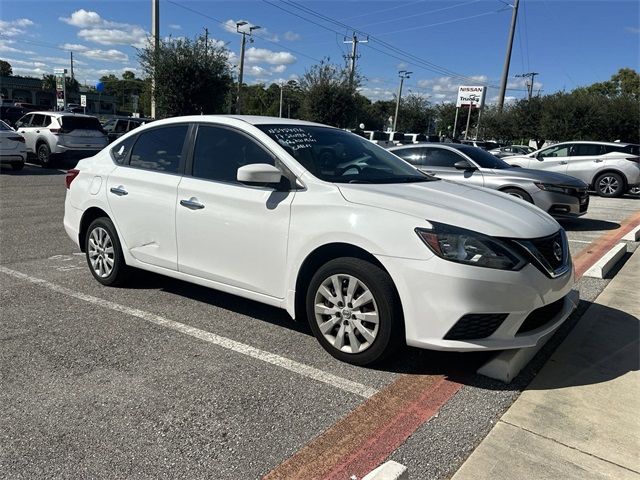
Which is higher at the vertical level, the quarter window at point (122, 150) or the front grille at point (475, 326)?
the quarter window at point (122, 150)

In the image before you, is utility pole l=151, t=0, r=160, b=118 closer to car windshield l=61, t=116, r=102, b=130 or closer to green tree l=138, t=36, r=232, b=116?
green tree l=138, t=36, r=232, b=116

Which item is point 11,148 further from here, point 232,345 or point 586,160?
point 586,160

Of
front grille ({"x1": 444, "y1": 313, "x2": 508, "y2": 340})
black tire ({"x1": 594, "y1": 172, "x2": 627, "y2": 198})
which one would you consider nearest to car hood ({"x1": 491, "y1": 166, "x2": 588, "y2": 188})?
front grille ({"x1": 444, "y1": 313, "x2": 508, "y2": 340})

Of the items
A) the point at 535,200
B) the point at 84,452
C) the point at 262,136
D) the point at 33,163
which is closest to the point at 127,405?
the point at 84,452

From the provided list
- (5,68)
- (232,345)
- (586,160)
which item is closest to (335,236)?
(232,345)

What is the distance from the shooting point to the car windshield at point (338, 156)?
3.93m

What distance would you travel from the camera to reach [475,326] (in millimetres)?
3178

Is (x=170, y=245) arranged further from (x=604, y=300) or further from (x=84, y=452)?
(x=604, y=300)

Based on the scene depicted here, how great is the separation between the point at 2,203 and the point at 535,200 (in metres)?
9.57

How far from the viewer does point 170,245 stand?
443 centimetres

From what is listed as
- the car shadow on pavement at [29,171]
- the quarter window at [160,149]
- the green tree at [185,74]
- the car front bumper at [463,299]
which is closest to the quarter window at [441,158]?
the quarter window at [160,149]

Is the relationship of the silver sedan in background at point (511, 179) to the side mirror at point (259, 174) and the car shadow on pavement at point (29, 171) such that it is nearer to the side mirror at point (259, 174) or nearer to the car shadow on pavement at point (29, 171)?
the side mirror at point (259, 174)

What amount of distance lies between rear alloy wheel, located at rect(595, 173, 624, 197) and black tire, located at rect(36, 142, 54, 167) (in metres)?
16.8

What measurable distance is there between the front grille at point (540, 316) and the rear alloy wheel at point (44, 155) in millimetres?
16132
